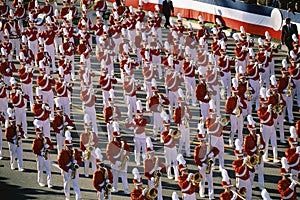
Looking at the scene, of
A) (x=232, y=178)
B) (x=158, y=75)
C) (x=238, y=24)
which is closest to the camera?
(x=232, y=178)

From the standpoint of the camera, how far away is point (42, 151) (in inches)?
998

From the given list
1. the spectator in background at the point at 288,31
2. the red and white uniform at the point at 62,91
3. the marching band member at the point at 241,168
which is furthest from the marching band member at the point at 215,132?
the spectator in background at the point at 288,31

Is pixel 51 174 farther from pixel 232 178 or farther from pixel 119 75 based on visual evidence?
pixel 119 75

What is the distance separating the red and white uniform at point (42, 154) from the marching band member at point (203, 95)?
18.4ft

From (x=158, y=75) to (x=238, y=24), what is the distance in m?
6.19

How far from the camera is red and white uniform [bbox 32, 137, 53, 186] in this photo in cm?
2527

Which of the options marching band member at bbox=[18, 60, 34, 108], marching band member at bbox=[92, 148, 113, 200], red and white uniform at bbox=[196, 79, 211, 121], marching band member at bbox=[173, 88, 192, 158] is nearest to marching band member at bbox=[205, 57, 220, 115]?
red and white uniform at bbox=[196, 79, 211, 121]

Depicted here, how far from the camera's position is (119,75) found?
34.3 m

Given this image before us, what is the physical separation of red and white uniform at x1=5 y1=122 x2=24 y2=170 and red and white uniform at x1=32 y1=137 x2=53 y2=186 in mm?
1160

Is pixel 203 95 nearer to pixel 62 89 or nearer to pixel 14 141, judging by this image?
pixel 62 89

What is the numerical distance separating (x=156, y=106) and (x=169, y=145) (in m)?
2.52

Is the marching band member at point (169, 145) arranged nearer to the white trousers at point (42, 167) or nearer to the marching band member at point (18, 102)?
the white trousers at point (42, 167)

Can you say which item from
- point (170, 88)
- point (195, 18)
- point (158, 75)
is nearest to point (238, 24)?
point (195, 18)

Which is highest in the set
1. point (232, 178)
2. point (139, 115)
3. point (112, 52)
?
point (112, 52)
